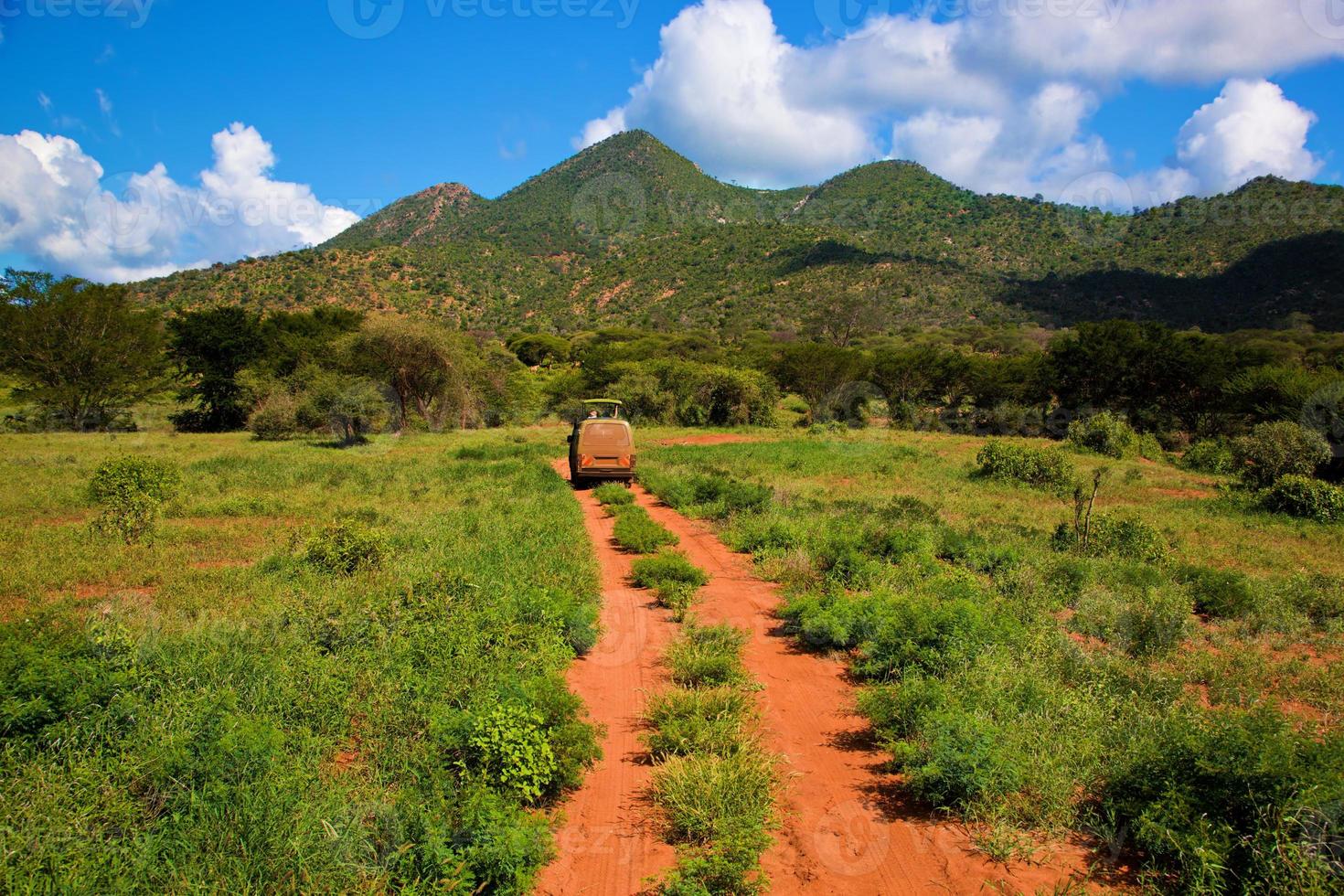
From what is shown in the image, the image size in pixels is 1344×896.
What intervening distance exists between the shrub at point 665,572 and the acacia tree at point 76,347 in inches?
1560

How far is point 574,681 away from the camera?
20.9 feet

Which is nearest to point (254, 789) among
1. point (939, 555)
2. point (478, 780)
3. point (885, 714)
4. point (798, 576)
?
point (478, 780)

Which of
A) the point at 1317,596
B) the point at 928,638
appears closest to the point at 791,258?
the point at 1317,596

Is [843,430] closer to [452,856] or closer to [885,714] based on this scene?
[885,714]

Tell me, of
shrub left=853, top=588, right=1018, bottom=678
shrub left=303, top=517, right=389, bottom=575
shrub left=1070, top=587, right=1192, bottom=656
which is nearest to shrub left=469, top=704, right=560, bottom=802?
shrub left=853, top=588, right=1018, bottom=678

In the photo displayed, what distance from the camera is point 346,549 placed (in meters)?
9.29

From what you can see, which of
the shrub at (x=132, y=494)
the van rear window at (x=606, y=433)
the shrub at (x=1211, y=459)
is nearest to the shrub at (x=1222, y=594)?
the van rear window at (x=606, y=433)

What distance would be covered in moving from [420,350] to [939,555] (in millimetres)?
28812

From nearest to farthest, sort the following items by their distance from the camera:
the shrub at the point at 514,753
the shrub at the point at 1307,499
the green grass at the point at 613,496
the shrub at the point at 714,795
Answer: the shrub at the point at 714,795, the shrub at the point at 514,753, the green grass at the point at 613,496, the shrub at the point at 1307,499

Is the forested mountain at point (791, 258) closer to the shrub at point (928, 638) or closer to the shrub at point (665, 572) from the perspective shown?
the shrub at point (665, 572)

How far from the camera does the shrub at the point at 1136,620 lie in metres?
7.59

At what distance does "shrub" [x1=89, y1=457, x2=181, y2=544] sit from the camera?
11016 mm

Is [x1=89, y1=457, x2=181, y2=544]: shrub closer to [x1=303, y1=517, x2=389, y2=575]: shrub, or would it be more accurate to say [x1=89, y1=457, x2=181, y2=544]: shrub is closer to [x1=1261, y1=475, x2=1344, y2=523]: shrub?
[x1=303, y1=517, x2=389, y2=575]: shrub

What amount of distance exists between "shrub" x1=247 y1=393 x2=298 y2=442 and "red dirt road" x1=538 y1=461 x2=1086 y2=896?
3232 cm
